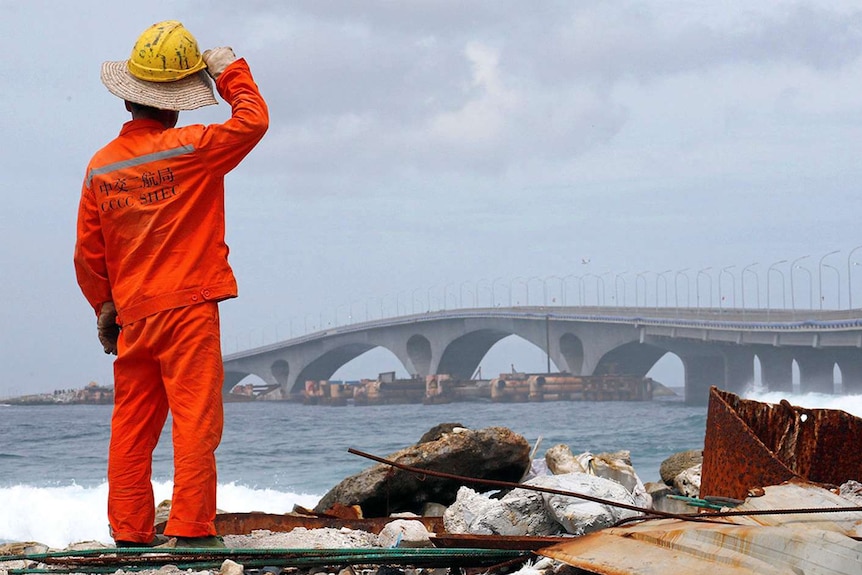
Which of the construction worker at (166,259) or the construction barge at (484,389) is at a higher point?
the construction worker at (166,259)

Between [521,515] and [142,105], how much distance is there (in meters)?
1.79

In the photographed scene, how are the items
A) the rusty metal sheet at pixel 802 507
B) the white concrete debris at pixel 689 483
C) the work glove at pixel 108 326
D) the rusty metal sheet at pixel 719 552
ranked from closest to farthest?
the rusty metal sheet at pixel 719 552, the rusty metal sheet at pixel 802 507, the work glove at pixel 108 326, the white concrete debris at pixel 689 483

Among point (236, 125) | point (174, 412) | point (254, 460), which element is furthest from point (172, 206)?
point (254, 460)

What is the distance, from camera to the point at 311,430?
32.8m

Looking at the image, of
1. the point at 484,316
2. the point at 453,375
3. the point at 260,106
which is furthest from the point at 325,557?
the point at 453,375

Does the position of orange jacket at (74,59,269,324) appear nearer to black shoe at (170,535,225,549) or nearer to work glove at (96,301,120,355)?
work glove at (96,301,120,355)

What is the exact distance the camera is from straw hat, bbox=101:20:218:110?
329 centimetres

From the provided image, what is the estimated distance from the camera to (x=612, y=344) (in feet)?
166

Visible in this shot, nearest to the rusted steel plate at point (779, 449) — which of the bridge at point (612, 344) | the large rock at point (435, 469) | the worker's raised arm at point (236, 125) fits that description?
the large rock at point (435, 469)

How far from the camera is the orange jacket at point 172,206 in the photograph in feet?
10.3

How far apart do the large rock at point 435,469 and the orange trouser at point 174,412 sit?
58.0 inches

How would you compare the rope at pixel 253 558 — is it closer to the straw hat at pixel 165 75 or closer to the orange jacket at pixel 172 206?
the orange jacket at pixel 172 206

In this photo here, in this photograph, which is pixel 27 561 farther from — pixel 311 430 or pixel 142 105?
pixel 311 430

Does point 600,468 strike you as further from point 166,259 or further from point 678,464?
point 166,259
